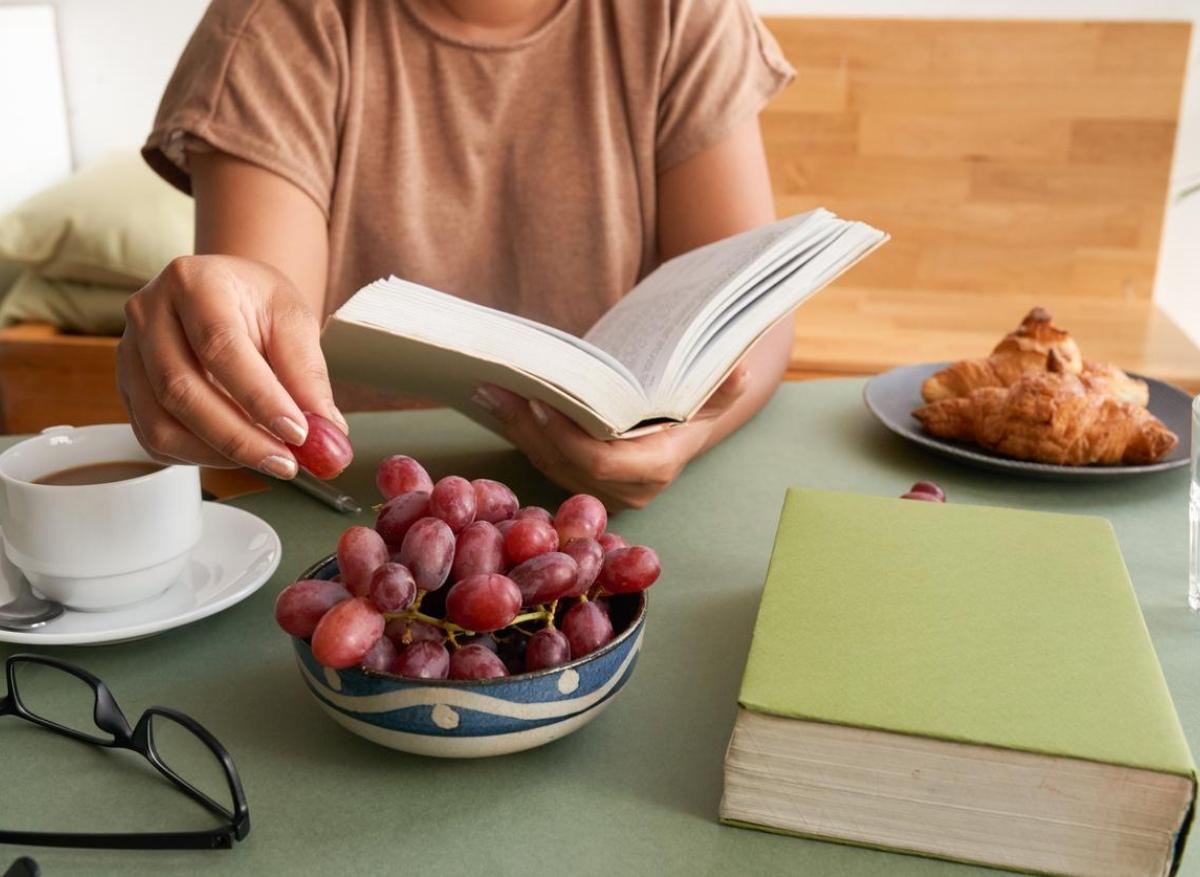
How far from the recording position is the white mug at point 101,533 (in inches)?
28.2

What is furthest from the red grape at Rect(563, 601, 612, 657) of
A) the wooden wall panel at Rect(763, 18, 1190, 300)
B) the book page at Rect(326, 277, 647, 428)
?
the wooden wall panel at Rect(763, 18, 1190, 300)

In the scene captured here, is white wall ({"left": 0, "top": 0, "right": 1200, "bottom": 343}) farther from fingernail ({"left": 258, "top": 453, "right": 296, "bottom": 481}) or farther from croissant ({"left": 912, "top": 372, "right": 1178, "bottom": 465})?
fingernail ({"left": 258, "top": 453, "right": 296, "bottom": 481})

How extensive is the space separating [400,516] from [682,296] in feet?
1.23

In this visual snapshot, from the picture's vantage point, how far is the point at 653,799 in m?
0.59

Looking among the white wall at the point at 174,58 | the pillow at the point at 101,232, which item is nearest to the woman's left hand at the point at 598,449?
the pillow at the point at 101,232

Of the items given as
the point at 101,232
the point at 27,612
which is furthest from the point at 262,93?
the point at 101,232

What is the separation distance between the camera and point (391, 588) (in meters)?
0.56

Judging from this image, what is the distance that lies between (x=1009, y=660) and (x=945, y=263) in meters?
2.20

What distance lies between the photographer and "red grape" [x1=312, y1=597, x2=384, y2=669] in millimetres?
552

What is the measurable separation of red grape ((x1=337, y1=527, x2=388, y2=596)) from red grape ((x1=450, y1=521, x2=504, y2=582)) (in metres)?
0.04

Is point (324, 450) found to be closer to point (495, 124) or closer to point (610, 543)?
point (610, 543)

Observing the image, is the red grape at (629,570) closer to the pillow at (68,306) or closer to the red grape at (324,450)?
the red grape at (324,450)

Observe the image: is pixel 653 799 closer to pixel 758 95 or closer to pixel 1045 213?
pixel 758 95

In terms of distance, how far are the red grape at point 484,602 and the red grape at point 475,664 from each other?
12mm
